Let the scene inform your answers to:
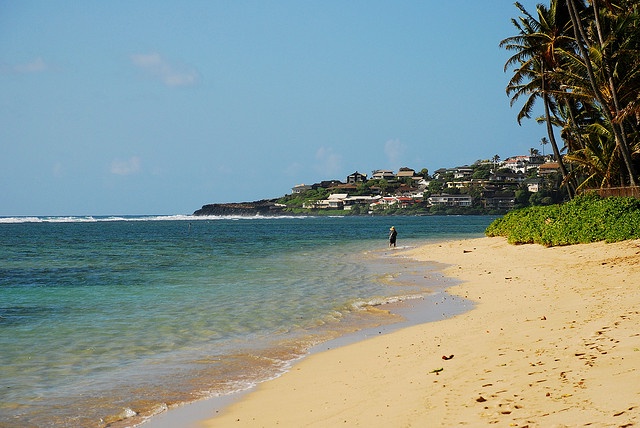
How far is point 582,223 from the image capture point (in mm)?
26984

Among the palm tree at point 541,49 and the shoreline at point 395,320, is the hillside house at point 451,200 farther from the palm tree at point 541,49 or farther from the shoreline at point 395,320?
the shoreline at point 395,320

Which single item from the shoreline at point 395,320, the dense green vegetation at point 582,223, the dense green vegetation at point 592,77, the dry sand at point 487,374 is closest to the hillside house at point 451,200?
the dense green vegetation at point 592,77

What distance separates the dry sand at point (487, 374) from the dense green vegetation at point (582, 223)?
34.0 feet

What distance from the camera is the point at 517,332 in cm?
1055

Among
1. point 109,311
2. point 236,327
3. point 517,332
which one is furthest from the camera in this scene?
point 109,311

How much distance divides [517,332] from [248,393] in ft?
15.2

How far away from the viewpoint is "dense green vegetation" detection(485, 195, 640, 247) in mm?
24587

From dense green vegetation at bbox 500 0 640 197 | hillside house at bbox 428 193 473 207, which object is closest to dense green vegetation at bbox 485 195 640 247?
dense green vegetation at bbox 500 0 640 197

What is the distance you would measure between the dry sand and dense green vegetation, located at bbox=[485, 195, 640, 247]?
10.4 m

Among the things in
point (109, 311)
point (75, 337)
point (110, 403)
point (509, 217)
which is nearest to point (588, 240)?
point (509, 217)

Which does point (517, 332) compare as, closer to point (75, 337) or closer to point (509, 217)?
point (75, 337)

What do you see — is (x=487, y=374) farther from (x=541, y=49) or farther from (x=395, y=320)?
(x=541, y=49)

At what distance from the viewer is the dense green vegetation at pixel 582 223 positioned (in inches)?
968

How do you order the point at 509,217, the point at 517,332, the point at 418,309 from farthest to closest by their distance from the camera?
1. the point at 509,217
2. the point at 418,309
3. the point at 517,332
